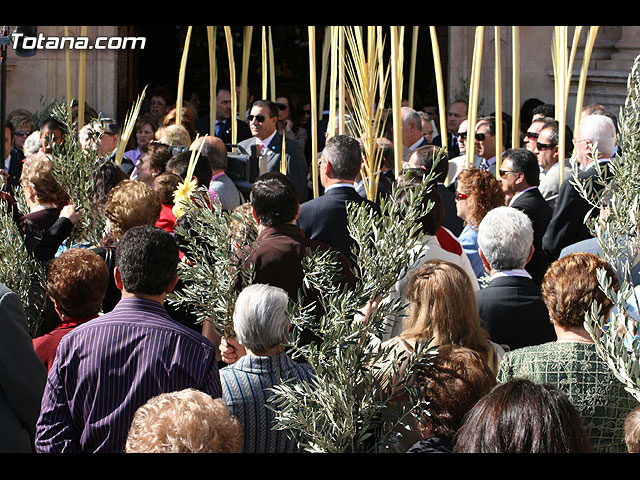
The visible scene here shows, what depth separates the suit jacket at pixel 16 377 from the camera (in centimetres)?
282

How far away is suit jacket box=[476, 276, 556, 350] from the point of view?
3.57 meters

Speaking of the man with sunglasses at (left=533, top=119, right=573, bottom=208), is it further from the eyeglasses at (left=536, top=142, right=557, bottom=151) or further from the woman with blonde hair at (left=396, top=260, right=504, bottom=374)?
the woman with blonde hair at (left=396, top=260, right=504, bottom=374)

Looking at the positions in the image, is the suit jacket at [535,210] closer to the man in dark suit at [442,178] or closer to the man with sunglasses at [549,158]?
the man in dark suit at [442,178]

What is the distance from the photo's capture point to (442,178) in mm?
5074

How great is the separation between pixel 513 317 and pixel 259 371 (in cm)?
118

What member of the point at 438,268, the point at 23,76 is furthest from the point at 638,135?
the point at 23,76

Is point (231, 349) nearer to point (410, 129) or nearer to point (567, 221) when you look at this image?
point (567, 221)

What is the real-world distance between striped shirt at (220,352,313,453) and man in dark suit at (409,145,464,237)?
229cm

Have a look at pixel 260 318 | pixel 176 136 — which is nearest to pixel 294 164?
pixel 176 136

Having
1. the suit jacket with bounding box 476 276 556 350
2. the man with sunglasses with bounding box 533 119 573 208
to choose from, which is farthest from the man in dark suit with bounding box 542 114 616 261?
the suit jacket with bounding box 476 276 556 350

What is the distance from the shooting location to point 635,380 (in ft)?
6.50

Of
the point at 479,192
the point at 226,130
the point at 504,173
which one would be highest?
the point at 226,130

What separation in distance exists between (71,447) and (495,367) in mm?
1318
